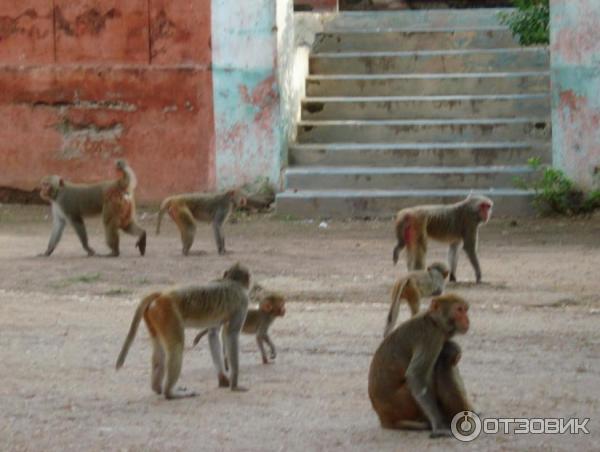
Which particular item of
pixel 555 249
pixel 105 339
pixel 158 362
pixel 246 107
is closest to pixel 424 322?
pixel 158 362

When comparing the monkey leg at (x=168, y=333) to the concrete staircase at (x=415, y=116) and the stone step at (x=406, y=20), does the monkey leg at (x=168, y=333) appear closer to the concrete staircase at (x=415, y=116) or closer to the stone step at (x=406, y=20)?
the concrete staircase at (x=415, y=116)

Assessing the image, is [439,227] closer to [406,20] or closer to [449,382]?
[449,382]

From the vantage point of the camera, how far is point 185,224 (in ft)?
40.1

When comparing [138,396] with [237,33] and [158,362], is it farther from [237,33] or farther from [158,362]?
[237,33]

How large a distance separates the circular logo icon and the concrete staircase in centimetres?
865

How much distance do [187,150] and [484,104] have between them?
10.7 ft

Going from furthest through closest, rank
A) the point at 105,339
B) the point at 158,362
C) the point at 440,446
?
the point at 105,339 < the point at 158,362 < the point at 440,446

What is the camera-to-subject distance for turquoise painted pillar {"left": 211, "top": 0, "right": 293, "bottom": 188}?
1541cm

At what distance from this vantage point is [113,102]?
1584 centimetres

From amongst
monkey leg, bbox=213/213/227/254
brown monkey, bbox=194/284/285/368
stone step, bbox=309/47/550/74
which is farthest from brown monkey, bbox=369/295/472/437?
stone step, bbox=309/47/550/74

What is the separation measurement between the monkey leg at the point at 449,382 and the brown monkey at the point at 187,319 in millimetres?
1400

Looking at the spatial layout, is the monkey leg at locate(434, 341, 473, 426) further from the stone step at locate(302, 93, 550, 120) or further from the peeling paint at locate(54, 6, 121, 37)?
the peeling paint at locate(54, 6, 121, 37)

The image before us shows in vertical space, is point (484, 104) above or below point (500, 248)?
above

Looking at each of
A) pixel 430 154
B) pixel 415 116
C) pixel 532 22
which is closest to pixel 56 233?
pixel 430 154
